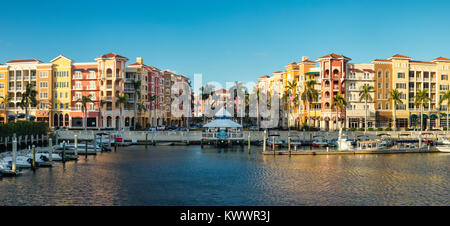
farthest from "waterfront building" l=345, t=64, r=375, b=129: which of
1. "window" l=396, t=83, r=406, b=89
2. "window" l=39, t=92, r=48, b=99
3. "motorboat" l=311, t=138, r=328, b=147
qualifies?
"window" l=39, t=92, r=48, b=99

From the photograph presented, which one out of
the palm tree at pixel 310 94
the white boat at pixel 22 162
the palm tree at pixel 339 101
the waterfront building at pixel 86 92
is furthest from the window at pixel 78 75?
the palm tree at pixel 339 101

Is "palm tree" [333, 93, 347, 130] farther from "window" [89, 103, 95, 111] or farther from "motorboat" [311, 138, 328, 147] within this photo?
"window" [89, 103, 95, 111]

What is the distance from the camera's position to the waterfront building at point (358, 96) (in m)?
98.1

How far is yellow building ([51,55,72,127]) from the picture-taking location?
Answer: 10462 centimetres

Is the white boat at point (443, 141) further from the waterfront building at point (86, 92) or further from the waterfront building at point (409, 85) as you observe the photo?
the waterfront building at point (86, 92)

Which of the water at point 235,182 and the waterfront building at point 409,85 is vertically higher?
the waterfront building at point 409,85

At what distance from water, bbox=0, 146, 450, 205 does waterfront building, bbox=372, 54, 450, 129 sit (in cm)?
5094

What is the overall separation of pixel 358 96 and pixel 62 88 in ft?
261

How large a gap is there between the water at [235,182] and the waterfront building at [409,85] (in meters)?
50.9

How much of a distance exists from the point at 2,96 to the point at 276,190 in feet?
337

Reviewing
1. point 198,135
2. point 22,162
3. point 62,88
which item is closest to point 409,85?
point 198,135
